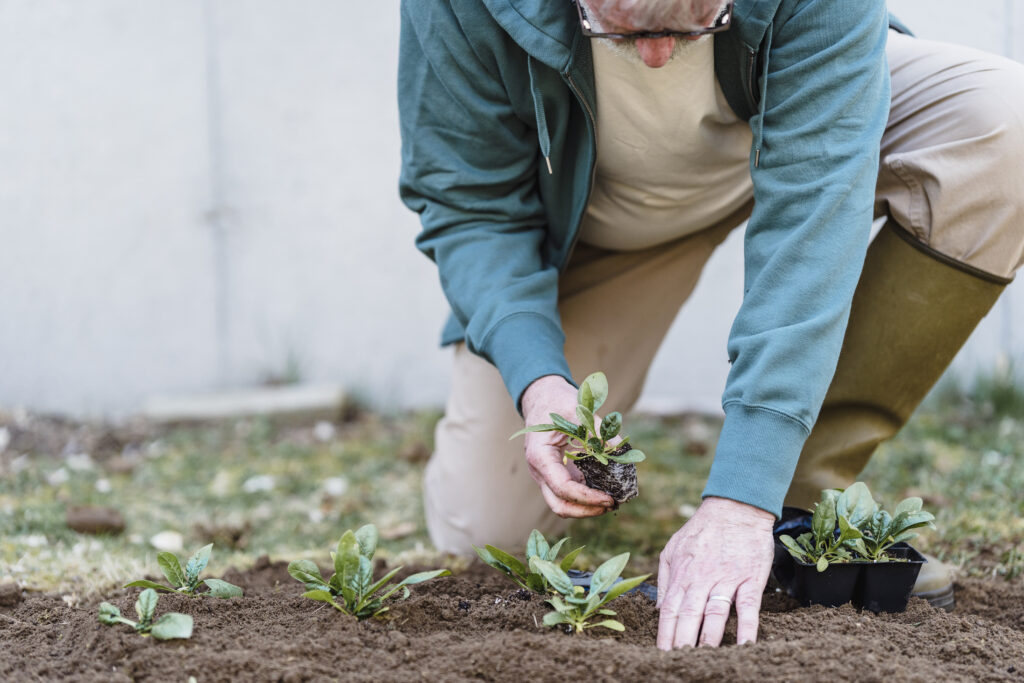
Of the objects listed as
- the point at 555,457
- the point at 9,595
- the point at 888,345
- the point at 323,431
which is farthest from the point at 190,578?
the point at 323,431

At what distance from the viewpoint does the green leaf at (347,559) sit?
1587 millimetres

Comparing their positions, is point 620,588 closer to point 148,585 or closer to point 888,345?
point 148,585

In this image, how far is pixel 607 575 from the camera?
158 centimetres

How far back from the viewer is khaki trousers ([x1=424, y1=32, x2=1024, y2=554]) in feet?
6.71

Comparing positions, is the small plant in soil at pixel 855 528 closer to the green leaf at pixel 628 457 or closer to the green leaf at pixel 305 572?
the green leaf at pixel 628 457

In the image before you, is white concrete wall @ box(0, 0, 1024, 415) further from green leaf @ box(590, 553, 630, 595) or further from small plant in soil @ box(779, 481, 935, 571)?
green leaf @ box(590, 553, 630, 595)

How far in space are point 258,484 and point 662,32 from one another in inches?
90.2

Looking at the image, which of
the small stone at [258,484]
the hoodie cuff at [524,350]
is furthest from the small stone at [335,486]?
the hoodie cuff at [524,350]

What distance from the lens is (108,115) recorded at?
4.25 metres

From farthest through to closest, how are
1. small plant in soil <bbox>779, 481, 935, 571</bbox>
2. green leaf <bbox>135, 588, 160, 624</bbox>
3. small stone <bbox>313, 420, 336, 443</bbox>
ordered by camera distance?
small stone <bbox>313, 420, 336, 443</bbox>, small plant in soil <bbox>779, 481, 935, 571</bbox>, green leaf <bbox>135, 588, 160, 624</bbox>

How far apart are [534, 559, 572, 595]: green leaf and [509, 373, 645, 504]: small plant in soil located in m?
0.16

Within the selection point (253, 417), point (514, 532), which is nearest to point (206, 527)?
point (514, 532)

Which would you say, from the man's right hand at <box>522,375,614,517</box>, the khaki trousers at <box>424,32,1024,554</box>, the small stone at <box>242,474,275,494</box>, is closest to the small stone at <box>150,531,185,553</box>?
the small stone at <box>242,474,275,494</box>

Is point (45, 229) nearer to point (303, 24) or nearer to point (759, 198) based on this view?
point (303, 24)
